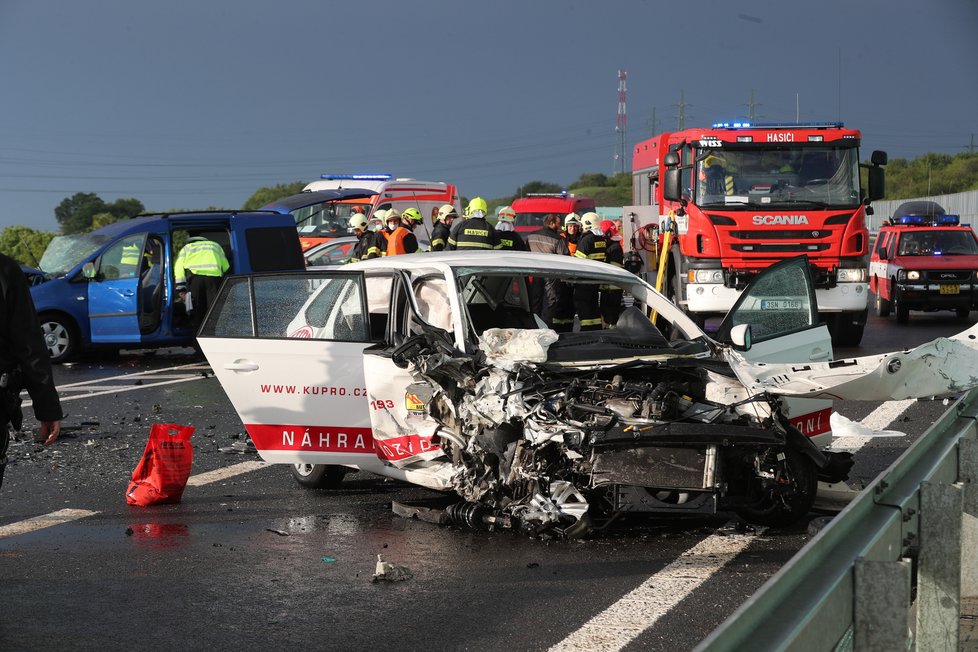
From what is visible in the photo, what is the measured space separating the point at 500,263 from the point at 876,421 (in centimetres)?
473

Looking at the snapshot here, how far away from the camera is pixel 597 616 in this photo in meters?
5.23

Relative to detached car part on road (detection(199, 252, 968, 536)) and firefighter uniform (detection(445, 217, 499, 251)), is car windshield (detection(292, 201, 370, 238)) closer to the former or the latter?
firefighter uniform (detection(445, 217, 499, 251))

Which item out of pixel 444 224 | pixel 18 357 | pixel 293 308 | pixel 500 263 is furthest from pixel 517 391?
pixel 444 224

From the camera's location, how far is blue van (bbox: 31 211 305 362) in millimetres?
16641

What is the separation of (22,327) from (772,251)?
1315 cm

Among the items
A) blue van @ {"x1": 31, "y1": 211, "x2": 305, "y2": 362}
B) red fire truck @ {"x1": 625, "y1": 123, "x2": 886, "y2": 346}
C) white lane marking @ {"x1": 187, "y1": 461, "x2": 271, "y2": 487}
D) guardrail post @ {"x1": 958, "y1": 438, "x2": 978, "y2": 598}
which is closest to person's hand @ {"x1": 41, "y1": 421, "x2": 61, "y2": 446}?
white lane marking @ {"x1": 187, "y1": 461, "x2": 271, "y2": 487}

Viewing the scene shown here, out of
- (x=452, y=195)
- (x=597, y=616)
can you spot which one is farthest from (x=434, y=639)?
(x=452, y=195)

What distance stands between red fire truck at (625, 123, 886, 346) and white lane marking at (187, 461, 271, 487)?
9.33 m

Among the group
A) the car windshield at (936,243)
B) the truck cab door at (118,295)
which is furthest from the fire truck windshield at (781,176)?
the truck cab door at (118,295)

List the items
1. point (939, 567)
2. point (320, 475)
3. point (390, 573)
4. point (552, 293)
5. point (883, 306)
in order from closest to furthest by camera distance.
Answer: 1. point (939, 567)
2. point (390, 573)
3. point (320, 475)
4. point (552, 293)
5. point (883, 306)

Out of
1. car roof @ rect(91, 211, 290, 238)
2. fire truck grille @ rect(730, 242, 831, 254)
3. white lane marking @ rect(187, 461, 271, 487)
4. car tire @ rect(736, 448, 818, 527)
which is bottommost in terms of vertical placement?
white lane marking @ rect(187, 461, 271, 487)

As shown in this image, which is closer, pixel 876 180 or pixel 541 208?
pixel 876 180

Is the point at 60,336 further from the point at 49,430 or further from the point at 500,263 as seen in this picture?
the point at 49,430

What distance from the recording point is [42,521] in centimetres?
740
